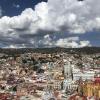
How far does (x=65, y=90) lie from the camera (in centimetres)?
7975

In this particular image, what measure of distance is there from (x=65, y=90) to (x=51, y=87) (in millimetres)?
4838

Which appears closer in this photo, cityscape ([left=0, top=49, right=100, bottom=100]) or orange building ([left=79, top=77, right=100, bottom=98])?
orange building ([left=79, top=77, right=100, bottom=98])

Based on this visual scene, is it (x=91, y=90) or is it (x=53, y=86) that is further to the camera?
(x=53, y=86)

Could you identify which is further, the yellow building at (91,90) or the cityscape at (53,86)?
the cityscape at (53,86)

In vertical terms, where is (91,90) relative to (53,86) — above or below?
above

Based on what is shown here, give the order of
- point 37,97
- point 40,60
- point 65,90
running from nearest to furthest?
point 37,97
point 65,90
point 40,60

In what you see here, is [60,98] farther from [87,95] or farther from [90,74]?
[90,74]

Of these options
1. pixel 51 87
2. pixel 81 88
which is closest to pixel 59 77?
pixel 51 87

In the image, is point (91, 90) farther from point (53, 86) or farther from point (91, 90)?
point (53, 86)

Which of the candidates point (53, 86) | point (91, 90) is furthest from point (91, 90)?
point (53, 86)

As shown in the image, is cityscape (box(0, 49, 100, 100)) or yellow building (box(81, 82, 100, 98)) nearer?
yellow building (box(81, 82, 100, 98))

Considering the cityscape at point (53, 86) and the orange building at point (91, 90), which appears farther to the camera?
the cityscape at point (53, 86)

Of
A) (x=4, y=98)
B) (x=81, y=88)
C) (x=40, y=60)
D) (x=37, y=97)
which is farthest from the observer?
(x=40, y=60)

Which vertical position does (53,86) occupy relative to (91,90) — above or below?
below
